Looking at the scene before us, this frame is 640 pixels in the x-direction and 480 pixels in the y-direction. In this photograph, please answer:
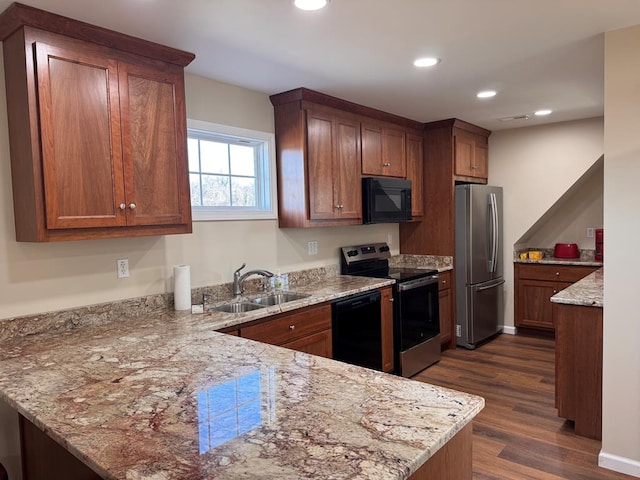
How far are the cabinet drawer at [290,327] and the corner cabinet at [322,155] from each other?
0.77 m

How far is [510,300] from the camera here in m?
5.14

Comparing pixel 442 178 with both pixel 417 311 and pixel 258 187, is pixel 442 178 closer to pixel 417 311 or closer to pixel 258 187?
pixel 417 311

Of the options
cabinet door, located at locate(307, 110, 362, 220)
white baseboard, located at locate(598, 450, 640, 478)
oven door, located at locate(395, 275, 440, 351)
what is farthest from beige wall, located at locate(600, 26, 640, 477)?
cabinet door, located at locate(307, 110, 362, 220)

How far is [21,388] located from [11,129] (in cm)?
127

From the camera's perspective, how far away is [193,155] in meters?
2.99

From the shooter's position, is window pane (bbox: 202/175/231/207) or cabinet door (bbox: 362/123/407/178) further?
cabinet door (bbox: 362/123/407/178)

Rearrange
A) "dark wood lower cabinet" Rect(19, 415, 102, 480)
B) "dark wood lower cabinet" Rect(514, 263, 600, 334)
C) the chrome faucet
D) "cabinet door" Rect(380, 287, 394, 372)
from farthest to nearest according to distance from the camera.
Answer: "dark wood lower cabinet" Rect(514, 263, 600, 334), "cabinet door" Rect(380, 287, 394, 372), the chrome faucet, "dark wood lower cabinet" Rect(19, 415, 102, 480)

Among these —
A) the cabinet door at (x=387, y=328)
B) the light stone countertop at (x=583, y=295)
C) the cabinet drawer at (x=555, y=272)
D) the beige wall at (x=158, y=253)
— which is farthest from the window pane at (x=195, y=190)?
the cabinet drawer at (x=555, y=272)

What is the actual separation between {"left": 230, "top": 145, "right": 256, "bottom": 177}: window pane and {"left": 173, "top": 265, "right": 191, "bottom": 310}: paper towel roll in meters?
0.93

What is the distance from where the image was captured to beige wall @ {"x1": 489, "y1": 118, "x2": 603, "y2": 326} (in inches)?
182

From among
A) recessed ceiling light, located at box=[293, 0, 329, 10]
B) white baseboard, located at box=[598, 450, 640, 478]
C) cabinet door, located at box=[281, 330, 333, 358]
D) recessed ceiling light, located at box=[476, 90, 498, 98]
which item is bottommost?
white baseboard, located at box=[598, 450, 640, 478]

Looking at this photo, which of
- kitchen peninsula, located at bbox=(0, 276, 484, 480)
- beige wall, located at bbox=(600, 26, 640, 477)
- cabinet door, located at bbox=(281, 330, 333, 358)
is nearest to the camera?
kitchen peninsula, located at bbox=(0, 276, 484, 480)

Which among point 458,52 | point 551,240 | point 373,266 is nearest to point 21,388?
point 458,52

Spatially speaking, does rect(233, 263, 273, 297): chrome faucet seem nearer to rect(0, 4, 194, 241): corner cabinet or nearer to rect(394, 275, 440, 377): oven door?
rect(0, 4, 194, 241): corner cabinet
